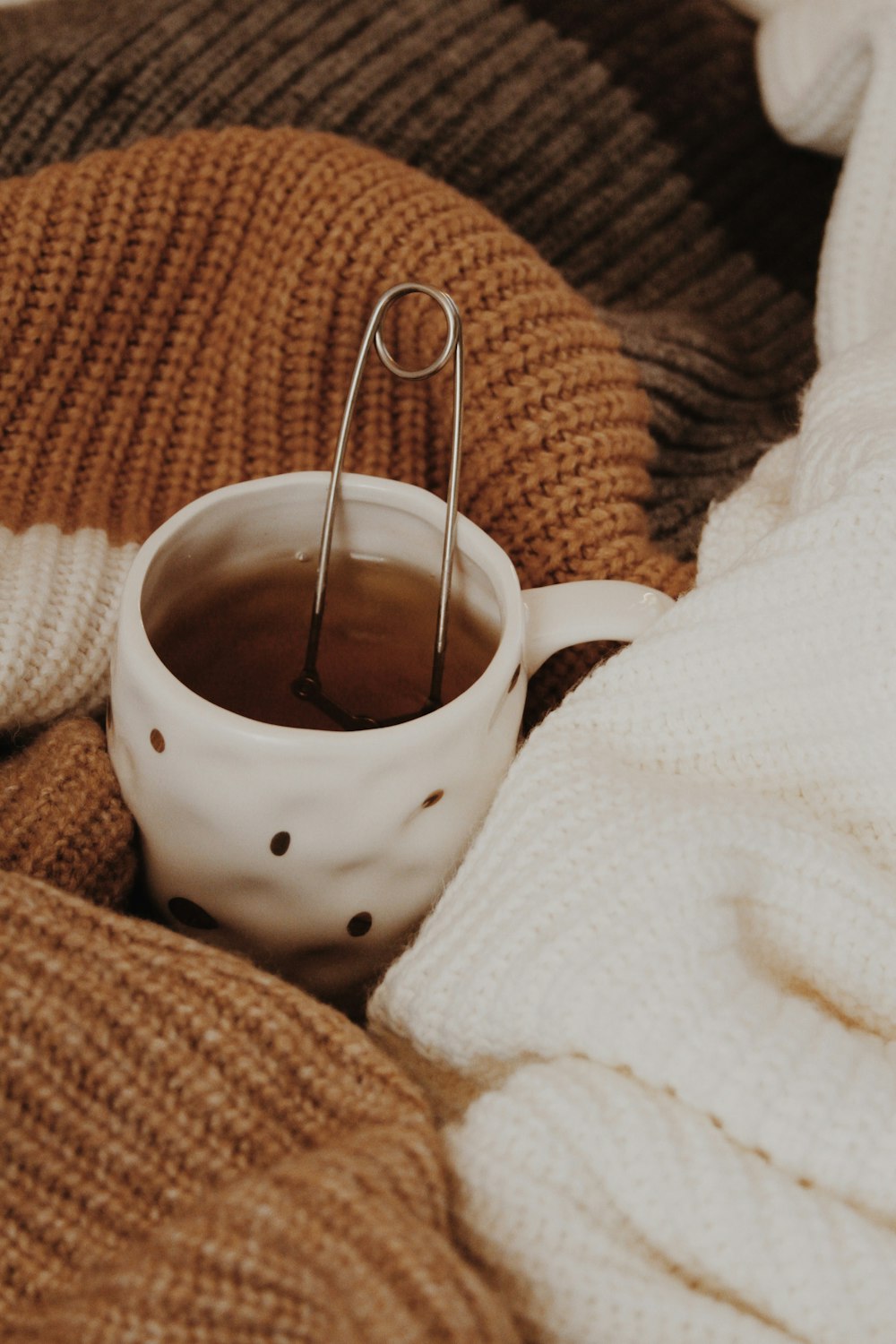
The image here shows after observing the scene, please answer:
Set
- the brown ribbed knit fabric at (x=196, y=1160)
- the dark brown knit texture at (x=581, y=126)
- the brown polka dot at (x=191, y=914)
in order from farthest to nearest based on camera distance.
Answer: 1. the dark brown knit texture at (x=581, y=126)
2. the brown polka dot at (x=191, y=914)
3. the brown ribbed knit fabric at (x=196, y=1160)

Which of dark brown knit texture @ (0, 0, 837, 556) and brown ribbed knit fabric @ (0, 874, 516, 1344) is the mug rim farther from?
dark brown knit texture @ (0, 0, 837, 556)

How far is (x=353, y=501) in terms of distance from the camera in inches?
14.0

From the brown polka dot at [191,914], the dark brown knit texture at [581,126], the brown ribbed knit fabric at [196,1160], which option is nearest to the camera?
Result: the brown ribbed knit fabric at [196,1160]

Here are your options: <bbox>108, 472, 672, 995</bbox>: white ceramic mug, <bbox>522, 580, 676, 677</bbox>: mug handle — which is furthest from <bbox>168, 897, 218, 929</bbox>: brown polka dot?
<bbox>522, 580, 676, 677</bbox>: mug handle

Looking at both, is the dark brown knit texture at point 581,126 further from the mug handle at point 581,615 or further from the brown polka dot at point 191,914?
the brown polka dot at point 191,914

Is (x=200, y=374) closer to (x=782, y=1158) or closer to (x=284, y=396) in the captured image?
(x=284, y=396)

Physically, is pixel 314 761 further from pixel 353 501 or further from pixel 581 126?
pixel 581 126

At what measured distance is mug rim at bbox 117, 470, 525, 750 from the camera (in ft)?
0.92

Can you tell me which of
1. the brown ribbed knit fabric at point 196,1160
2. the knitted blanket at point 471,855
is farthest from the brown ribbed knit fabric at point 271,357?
the brown ribbed knit fabric at point 196,1160

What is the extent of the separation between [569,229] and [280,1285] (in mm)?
525

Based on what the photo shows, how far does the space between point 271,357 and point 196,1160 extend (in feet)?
0.92

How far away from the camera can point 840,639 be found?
13.0 inches

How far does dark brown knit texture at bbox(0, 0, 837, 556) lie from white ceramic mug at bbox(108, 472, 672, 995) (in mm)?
164

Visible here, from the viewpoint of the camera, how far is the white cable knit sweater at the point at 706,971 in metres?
0.25
